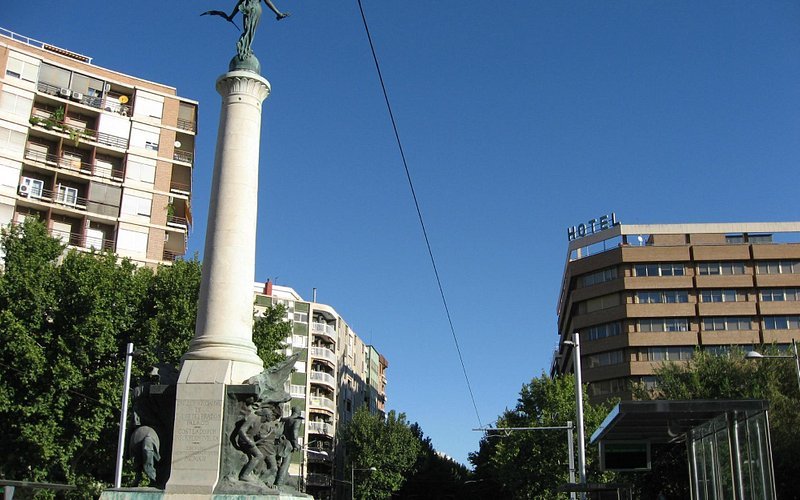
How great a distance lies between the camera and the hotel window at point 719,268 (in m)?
68.4

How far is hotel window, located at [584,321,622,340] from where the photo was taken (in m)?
68.2

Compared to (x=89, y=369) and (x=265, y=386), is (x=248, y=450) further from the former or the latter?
(x=89, y=369)

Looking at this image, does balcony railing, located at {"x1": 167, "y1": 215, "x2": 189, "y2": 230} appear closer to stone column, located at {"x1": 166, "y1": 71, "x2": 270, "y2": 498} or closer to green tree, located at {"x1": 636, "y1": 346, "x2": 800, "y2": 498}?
green tree, located at {"x1": 636, "y1": 346, "x2": 800, "y2": 498}

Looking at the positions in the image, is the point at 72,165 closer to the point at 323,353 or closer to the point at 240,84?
the point at 240,84

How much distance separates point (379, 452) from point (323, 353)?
519 inches

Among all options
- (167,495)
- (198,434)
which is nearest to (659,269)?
(198,434)

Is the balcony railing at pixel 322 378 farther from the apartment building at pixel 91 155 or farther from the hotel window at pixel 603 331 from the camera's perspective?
the apartment building at pixel 91 155

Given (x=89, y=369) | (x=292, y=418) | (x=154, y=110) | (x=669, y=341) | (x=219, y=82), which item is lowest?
(x=292, y=418)

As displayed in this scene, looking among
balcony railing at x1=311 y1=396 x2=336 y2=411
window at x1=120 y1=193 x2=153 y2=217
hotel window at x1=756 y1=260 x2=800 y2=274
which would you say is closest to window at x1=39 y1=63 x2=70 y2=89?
window at x1=120 y1=193 x2=153 y2=217

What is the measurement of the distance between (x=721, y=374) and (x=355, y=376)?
5620 centimetres

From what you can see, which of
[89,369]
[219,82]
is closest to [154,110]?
[89,369]

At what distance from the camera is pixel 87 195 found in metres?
43.0

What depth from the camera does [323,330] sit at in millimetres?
76250

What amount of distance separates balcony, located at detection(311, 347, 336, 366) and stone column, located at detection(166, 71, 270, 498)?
58.3m
